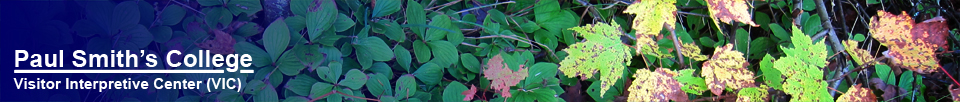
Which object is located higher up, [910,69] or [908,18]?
[908,18]

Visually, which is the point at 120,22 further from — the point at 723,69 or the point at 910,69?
the point at 910,69

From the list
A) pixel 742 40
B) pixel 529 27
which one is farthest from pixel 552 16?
pixel 742 40

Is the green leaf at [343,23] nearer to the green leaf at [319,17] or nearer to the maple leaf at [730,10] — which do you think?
the green leaf at [319,17]

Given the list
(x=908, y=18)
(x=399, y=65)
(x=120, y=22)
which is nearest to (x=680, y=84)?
(x=908, y=18)

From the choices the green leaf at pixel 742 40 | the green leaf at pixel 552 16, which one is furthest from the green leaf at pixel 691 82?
the green leaf at pixel 552 16

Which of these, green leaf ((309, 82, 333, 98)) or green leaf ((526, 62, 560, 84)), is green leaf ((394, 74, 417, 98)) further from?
green leaf ((526, 62, 560, 84))
